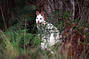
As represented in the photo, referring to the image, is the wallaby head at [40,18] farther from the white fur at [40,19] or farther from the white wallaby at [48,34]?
the white wallaby at [48,34]

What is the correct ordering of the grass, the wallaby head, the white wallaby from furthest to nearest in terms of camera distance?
1. the wallaby head
2. the white wallaby
3. the grass

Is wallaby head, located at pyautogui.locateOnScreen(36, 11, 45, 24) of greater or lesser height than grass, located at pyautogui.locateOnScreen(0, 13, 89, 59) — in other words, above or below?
above

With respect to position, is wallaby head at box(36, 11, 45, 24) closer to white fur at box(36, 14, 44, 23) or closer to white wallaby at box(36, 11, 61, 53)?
white fur at box(36, 14, 44, 23)

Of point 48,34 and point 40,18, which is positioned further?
point 40,18

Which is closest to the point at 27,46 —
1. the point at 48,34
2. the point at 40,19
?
the point at 48,34

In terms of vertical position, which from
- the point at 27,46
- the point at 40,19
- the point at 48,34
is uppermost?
the point at 40,19

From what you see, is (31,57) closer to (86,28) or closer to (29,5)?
(86,28)

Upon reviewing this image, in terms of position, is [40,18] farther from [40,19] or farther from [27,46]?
[27,46]

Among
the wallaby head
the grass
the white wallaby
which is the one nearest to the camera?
the grass

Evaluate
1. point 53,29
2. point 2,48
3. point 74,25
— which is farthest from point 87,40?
point 2,48

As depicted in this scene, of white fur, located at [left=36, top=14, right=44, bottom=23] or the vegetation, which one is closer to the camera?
the vegetation

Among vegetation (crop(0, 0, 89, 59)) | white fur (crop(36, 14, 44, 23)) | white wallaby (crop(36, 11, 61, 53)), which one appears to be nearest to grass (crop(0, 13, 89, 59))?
vegetation (crop(0, 0, 89, 59))

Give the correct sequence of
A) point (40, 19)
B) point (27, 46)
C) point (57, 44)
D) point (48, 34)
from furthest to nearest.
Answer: point (40, 19) → point (48, 34) → point (27, 46) → point (57, 44)

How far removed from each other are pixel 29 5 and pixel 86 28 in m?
2.95
